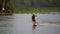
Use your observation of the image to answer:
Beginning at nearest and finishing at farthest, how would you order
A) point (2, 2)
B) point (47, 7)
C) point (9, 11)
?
point (9, 11) < point (2, 2) < point (47, 7)

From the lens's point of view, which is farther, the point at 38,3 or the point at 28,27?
the point at 38,3

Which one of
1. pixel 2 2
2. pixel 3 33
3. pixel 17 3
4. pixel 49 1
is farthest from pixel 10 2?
pixel 3 33

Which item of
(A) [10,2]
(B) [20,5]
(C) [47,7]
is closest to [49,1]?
(C) [47,7]

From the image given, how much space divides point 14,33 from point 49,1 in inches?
1270

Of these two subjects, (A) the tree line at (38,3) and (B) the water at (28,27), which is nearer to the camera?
(B) the water at (28,27)

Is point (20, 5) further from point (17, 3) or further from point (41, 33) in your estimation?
point (41, 33)

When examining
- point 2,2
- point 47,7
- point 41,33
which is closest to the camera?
point 41,33

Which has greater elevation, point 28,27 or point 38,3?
point 38,3

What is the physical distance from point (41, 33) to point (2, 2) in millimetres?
24192

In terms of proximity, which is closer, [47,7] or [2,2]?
[2,2]

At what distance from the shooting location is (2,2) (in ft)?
118

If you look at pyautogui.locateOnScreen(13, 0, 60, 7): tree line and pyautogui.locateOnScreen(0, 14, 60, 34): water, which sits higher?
pyautogui.locateOnScreen(13, 0, 60, 7): tree line

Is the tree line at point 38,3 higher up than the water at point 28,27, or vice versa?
the tree line at point 38,3

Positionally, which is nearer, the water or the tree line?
the water
